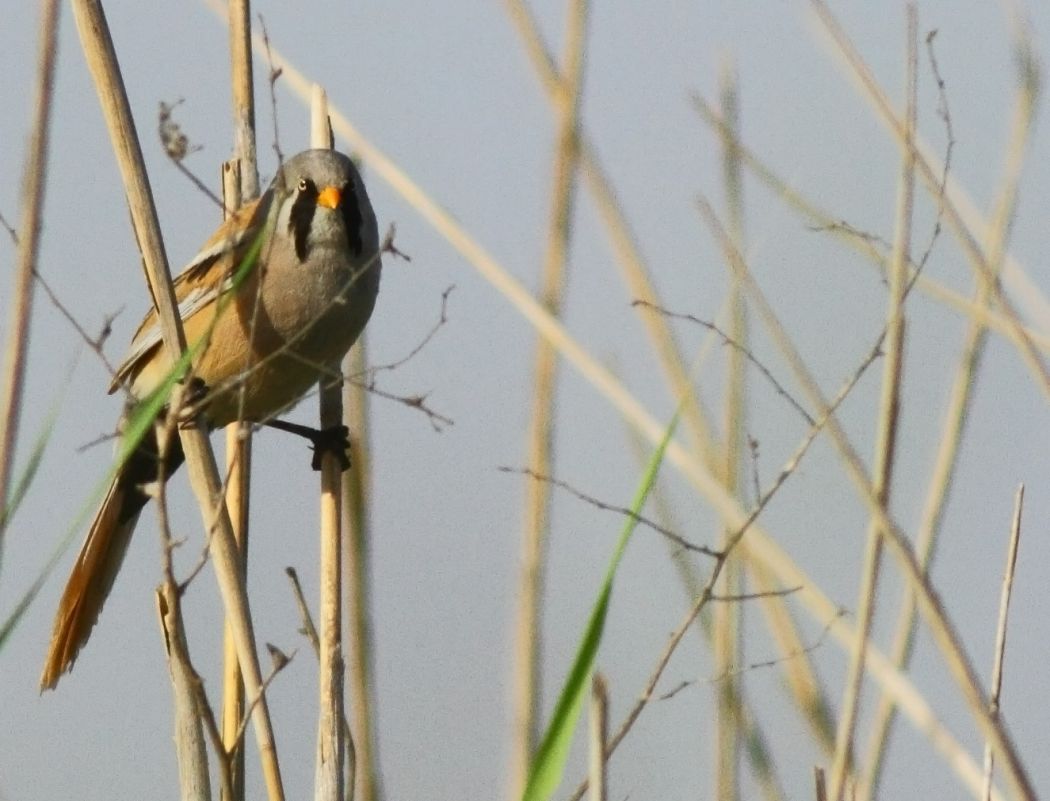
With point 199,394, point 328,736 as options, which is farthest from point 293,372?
point 328,736

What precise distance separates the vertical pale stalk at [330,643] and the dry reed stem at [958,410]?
809 millimetres

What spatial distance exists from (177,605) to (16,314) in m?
0.42

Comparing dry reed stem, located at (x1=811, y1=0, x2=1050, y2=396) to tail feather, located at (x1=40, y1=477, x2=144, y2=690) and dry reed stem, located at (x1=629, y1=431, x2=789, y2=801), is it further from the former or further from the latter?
tail feather, located at (x1=40, y1=477, x2=144, y2=690)

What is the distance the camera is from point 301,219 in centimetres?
284

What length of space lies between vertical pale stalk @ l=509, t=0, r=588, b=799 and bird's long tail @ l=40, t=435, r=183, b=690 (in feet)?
2.10

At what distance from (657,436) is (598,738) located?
0.78 meters

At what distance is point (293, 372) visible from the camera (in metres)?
2.69

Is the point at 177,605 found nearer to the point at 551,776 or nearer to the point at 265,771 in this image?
the point at 265,771

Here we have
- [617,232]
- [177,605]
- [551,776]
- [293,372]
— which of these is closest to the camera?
[551,776]

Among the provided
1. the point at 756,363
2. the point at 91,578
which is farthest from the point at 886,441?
the point at 91,578

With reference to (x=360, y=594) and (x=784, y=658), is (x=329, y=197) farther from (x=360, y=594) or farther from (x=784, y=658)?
(x=784, y=658)

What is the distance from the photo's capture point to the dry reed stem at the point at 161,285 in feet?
5.82

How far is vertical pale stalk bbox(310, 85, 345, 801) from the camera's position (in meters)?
1.85

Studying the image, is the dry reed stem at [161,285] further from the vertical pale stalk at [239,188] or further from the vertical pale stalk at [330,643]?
the vertical pale stalk at [239,188]
